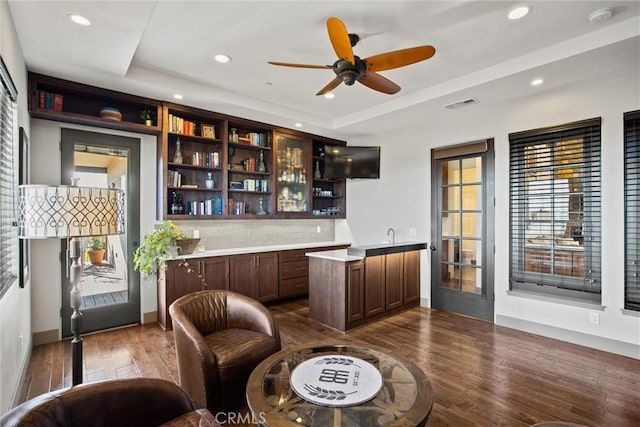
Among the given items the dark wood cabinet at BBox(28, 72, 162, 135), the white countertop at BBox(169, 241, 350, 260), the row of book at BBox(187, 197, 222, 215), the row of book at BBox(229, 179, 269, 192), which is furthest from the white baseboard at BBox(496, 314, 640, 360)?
the dark wood cabinet at BBox(28, 72, 162, 135)

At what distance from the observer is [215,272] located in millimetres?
4297

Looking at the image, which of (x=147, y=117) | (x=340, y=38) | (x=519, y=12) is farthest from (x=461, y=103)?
(x=147, y=117)

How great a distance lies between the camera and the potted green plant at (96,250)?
3.89 metres

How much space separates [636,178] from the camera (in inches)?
123

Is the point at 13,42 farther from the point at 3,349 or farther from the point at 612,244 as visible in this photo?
the point at 612,244

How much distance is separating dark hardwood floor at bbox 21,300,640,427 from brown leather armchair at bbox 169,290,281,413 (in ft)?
2.22

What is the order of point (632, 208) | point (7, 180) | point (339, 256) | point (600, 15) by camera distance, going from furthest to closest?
point (339, 256) < point (632, 208) < point (600, 15) < point (7, 180)

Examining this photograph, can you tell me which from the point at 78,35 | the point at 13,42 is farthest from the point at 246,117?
the point at 13,42

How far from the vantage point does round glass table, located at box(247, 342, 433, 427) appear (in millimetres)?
1437

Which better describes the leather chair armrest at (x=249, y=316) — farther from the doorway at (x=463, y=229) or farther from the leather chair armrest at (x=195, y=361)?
the doorway at (x=463, y=229)

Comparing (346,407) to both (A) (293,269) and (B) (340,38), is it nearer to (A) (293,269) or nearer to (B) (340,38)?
(B) (340,38)

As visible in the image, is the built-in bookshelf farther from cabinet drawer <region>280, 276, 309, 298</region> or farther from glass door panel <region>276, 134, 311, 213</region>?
cabinet drawer <region>280, 276, 309, 298</region>

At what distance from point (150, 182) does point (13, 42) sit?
6.62 ft

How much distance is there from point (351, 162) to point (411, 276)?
7.32 ft
